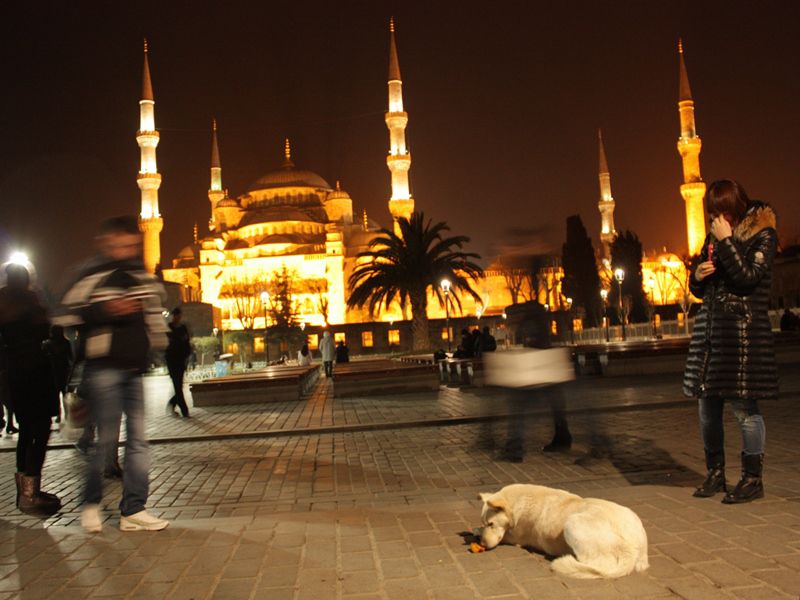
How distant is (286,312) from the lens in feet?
158

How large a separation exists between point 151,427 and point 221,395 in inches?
123

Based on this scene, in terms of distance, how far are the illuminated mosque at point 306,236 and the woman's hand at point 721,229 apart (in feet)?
175

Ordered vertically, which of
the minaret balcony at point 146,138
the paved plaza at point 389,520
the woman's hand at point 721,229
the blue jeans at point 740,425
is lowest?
the paved plaza at point 389,520


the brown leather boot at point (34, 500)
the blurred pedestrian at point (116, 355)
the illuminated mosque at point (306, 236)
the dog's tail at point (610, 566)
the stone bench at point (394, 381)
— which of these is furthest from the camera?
the illuminated mosque at point (306, 236)

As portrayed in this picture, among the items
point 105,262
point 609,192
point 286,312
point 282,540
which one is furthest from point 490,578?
point 609,192

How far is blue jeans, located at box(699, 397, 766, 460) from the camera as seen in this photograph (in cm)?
408

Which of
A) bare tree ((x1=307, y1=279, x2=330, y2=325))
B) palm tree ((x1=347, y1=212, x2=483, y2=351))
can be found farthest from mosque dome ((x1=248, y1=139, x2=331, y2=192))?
palm tree ((x1=347, y1=212, x2=483, y2=351))

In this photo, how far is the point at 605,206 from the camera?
85125mm

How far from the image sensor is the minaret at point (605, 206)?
8362 cm

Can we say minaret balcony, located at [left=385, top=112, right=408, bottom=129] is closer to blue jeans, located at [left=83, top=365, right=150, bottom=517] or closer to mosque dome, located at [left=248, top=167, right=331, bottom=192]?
mosque dome, located at [left=248, top=167, right=331, bottom=192]

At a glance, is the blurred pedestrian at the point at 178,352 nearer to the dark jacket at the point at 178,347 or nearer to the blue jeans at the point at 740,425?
the dark jacket at the point at 178,347

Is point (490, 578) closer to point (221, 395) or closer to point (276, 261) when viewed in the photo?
point (221, 395)

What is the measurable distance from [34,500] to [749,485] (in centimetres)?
439

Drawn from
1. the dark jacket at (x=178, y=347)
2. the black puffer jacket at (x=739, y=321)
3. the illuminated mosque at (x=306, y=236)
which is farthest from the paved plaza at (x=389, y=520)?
the illuminated mosque at (x=306, y=236)
